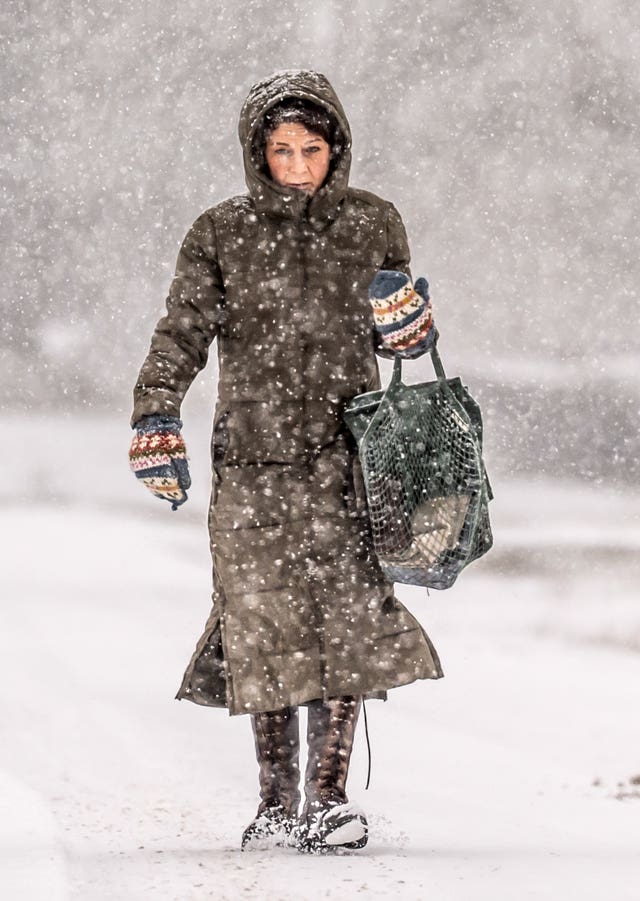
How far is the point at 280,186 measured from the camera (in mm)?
3836

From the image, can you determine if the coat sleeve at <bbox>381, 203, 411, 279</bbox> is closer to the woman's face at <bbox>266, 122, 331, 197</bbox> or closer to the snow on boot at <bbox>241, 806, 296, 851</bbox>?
the woman's face at <bbox>266, 122, 331, 197</bbox>

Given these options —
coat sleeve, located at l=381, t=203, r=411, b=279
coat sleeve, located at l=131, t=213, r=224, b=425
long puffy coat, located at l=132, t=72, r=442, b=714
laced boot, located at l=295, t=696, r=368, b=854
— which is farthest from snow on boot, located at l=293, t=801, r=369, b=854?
coat sleeve, located at l=381, t=203, r=411, b=279

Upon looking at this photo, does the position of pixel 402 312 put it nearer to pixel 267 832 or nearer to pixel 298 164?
pixel 298 164

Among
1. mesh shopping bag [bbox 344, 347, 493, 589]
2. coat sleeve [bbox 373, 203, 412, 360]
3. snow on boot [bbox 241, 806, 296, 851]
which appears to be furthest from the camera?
coat sleeve [bbox 373, 203, 412, 360]

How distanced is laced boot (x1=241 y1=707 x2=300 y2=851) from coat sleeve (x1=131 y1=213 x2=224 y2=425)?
33.6 inches

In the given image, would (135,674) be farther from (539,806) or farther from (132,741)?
(539,806)

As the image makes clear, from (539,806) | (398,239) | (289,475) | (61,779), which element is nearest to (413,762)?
(539,806)

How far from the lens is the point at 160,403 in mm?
3734

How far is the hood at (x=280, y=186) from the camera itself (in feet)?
12.5

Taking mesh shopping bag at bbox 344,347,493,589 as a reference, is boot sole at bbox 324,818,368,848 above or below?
below

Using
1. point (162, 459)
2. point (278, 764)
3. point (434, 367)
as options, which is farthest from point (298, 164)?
point (278, 764)

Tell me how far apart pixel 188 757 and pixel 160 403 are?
169cm

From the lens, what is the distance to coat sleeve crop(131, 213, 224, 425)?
12.5 feet

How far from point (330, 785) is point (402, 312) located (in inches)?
48.6
